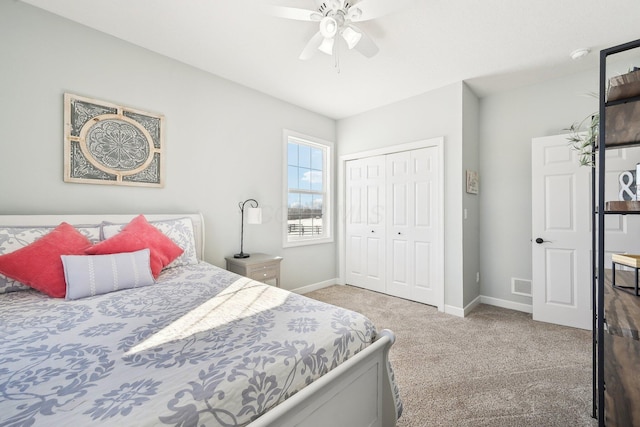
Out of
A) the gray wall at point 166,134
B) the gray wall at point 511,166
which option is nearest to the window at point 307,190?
the gray wall at point 166,134

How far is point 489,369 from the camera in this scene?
1968 millimetres

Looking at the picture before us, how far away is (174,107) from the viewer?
2.65m

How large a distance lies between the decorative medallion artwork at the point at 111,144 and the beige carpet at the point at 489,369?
2779mm

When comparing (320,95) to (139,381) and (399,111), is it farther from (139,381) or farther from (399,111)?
(139,381)

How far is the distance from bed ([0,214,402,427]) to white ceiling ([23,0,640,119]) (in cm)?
177

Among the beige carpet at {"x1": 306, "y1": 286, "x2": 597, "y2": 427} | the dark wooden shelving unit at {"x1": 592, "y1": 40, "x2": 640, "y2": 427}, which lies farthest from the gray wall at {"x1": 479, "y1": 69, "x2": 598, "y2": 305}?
the dark wooden shelving unit at {"x1": 592, "y1": 40, "x2": 640, "y2": 427}

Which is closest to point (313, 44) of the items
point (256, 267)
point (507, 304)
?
point (256, 267)

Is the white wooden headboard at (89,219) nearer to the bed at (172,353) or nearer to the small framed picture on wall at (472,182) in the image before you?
the bed at (172,353)

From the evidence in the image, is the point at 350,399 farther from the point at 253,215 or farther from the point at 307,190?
the point at 307,190

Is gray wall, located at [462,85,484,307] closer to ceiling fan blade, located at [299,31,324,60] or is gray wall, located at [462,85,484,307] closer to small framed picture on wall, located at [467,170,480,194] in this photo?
small framed picture on wall, located at [467,170,480,194]

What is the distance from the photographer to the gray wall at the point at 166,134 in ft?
6.29

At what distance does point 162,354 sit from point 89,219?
1801 millimetres

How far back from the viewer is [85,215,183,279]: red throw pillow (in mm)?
1773

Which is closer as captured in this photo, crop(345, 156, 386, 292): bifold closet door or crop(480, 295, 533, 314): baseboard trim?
crop(480, 295, 533, 314): baseboard trim
